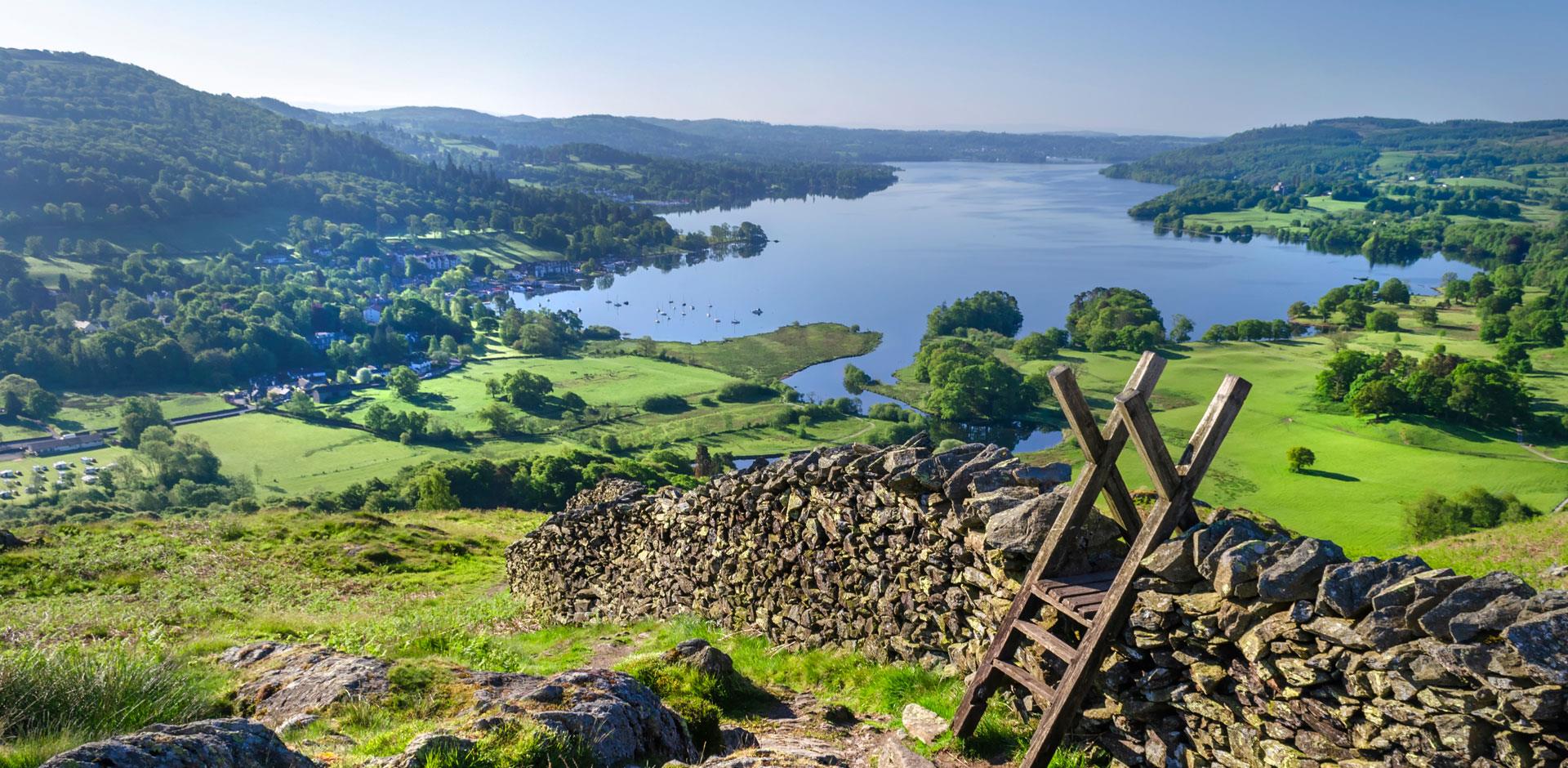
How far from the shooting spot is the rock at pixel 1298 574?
4762 mm

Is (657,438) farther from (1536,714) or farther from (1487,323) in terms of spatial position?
(1487,323)

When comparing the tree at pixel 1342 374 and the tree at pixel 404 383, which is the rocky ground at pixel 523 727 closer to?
the tree at pixel 1342 374

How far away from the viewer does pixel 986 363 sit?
83750mm

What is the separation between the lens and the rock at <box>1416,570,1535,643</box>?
13.4ft

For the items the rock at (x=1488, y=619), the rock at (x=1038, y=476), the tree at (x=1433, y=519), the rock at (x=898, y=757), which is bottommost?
the tree at (x=1433, y=519)

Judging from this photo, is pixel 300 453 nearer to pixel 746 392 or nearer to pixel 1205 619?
pixel 746 392

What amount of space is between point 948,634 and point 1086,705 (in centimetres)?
194

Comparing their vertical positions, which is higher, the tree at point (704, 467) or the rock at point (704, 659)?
the rock at point (704, 659)

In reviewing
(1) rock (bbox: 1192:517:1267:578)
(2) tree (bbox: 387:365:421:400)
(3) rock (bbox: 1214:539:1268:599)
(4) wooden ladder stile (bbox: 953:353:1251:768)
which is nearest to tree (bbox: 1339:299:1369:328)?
(4) wooden ladder stile (bbox: 953:353:1251:768)

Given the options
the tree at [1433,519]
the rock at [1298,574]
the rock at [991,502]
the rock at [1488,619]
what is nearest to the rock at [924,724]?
the rock at [991,502]

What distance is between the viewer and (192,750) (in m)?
4.13

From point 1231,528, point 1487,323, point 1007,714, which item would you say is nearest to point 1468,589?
point 1231,528

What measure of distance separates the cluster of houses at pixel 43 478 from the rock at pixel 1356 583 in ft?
291

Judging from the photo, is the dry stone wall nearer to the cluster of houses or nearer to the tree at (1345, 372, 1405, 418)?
the tree at (1345, 372, 1405, 418)
